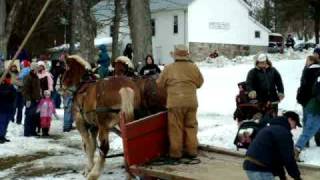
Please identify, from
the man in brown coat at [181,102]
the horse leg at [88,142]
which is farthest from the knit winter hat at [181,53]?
the horse leg at [88,142]

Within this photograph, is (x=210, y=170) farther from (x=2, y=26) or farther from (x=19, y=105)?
(x=2, y=26)

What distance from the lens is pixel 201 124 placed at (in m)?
16.4

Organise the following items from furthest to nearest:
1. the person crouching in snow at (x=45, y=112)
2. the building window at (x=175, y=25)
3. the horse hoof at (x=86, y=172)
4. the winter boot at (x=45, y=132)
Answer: the building window at (x=175, y=25), the winter boot at (x=45, y=132), the person crouching in snow at (x=45, y=112), the horse hoof at (x=86, y=172)

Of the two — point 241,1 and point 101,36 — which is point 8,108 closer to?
point 241,1

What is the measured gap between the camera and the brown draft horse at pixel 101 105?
9.82 metres

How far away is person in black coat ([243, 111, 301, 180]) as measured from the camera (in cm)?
616

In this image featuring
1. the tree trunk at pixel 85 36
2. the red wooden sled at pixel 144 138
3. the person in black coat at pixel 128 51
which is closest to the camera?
the red wooden sled at pixel 144 138

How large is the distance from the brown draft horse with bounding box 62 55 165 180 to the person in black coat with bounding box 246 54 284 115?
192cm

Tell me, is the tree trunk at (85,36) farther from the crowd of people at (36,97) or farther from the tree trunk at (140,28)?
the crowd of people at (36,97)

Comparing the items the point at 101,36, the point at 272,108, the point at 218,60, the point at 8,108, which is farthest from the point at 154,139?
the point at 101,36

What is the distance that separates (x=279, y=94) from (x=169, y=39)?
43719 mm

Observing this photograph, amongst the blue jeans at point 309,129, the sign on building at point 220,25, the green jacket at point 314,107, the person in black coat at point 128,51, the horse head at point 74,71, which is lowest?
the blue jeans at point 309,129

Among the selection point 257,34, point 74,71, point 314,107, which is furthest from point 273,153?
point 257,34

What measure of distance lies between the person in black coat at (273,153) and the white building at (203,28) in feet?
152
